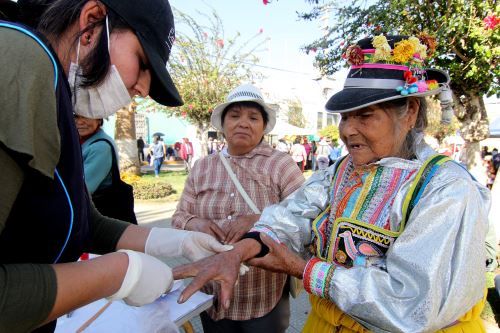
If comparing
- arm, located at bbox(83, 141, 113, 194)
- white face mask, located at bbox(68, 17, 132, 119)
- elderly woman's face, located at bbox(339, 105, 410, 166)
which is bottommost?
arm, located at bbox(83, 141, 113, 194)

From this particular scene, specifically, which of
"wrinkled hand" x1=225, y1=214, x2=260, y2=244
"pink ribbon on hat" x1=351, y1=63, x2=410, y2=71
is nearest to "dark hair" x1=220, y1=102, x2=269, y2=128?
"wrinkled hand" x1=225, y1=214, x2=260, y2=244

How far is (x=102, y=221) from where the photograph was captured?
1.60 metres

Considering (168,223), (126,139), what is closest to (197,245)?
(168,223)

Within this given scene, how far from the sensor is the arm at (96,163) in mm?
2328

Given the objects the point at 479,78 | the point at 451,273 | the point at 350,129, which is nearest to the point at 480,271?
the point at 451,273

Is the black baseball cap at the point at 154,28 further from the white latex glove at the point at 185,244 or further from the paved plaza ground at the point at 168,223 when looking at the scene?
the paved plaza ground at the point at 168,223

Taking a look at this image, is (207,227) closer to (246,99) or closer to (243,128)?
(243,128)

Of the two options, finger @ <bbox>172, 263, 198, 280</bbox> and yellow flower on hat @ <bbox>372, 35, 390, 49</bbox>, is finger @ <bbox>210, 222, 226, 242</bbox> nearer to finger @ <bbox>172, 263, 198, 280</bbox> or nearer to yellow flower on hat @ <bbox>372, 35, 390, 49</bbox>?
finger @ <bbox>172, 263, 198, 280</bbox>

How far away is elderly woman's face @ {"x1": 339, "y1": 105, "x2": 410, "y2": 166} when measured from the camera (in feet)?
5.04

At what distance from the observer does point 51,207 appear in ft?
2.86

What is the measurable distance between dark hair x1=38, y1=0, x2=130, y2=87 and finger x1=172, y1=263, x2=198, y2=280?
2.87 feet

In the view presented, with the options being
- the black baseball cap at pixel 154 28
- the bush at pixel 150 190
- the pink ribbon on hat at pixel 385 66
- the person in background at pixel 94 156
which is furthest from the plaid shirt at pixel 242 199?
the bush at pixel 150 190

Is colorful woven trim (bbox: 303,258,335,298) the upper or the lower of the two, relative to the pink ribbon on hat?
lower

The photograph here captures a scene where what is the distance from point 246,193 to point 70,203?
153cm
